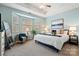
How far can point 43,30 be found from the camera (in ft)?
7.53

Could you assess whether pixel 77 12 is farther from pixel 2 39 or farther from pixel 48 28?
pixel 2 39

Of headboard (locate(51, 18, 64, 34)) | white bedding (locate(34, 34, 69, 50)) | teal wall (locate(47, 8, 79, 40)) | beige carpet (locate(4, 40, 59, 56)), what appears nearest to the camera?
beige carpet (locate(4, 40, 59, 56))

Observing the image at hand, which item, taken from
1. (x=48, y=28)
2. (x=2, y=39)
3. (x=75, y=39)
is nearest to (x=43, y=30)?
(x=48, y=28)

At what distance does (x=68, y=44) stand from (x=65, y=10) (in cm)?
108

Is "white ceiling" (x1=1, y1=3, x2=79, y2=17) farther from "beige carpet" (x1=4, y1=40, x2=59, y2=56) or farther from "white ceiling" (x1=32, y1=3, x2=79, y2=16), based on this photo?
"beige carpet" (x1=4, y1=40, x2=59, y2=56)

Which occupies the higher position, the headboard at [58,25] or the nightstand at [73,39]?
the headboard at [58,25]

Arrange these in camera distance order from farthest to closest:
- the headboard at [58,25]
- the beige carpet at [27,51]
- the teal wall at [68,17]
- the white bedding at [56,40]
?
1. the white bedding at [56,40]
2. the headboard at [58,25]
3. the teal wall at [68,17]
4. the beige carpet at [27,51]

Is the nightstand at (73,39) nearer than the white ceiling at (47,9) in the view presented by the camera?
No

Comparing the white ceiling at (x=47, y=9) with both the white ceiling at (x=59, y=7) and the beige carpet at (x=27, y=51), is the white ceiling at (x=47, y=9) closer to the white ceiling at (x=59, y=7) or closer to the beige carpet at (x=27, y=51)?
the white ceiling at (x=59, y=7)

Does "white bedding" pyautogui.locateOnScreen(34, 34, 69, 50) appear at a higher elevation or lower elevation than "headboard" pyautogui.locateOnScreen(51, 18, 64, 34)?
lower

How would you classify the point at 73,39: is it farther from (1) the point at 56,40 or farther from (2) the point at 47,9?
(2) the point at 47,9

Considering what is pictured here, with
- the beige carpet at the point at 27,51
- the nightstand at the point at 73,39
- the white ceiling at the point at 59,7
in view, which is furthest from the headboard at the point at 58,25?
the beige carpet at the point at 27,51

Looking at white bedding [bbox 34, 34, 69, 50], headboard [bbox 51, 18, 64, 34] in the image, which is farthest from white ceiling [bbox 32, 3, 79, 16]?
white bedding [bbox 34, 34, 69, 50]

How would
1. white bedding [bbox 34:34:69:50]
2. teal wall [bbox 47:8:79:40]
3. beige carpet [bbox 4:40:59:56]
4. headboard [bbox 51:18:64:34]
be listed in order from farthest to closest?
1. white bedding [bbox 34:34:69:50]
2. headboard [bbox 51:18:64:34]
3. teal wall [bbox 47:8:79:40]
4. beige carpet [bbox 4:40:59:56]
